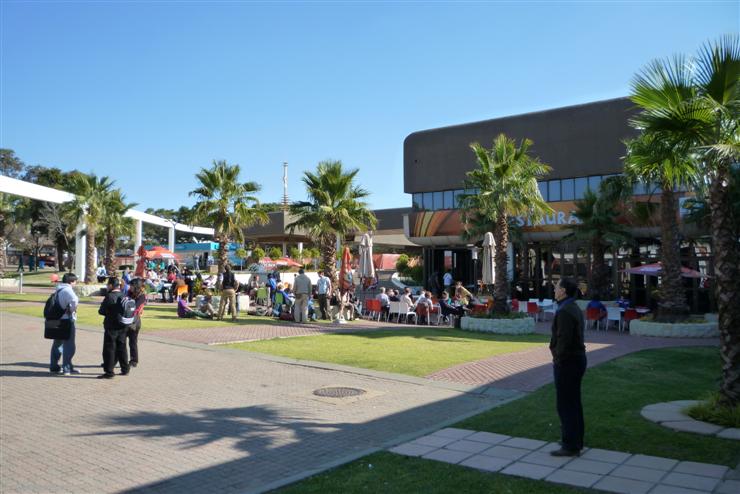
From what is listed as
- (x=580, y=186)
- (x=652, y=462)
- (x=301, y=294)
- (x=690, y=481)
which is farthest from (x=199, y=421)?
(x=580, y=186)

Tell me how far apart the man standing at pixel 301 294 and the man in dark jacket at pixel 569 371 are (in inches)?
515

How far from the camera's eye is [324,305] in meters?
20.0

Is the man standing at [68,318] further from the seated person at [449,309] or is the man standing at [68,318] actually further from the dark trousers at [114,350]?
the seated person at [449,309]

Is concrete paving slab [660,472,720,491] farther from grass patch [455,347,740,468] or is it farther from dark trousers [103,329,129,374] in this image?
dark trousers [103,329,129,374]

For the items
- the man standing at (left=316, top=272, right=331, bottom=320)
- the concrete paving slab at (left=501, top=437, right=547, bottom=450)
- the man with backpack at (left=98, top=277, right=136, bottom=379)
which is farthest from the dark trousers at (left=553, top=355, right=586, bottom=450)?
the man standing at (left=316, top=272, right=331, bottom=320)

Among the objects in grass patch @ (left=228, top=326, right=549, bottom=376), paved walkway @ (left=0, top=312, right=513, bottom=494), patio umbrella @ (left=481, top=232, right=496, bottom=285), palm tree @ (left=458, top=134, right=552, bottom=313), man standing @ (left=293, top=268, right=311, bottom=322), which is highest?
palm tree @ (left=458, top=134, right=552, bottom=313)

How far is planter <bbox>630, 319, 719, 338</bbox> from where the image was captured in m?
15.7

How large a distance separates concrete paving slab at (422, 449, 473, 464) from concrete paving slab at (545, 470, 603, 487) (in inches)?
35.2

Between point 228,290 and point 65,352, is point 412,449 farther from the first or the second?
point 228,290

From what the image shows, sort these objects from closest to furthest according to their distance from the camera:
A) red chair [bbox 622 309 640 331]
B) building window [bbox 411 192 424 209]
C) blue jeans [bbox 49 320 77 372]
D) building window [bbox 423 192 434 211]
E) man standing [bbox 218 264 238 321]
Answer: blue jeans [bbox 49 320 77 372]
red chair [bbox 622 309 640 331]
man standing [bbox 218 264 238 321]
building window [bbox 423 192 434 211]
building window [bbox 411 192 424 209]

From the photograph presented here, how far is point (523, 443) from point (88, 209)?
32.2 meters

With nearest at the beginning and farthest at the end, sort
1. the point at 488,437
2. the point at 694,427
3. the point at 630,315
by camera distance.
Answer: the point at 488,437 → the point at 694,427 → the point at 630,315

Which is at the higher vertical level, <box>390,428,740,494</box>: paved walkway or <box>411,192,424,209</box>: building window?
<box>411,192,424,209</box>: building window

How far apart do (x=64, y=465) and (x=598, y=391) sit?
7010mm
